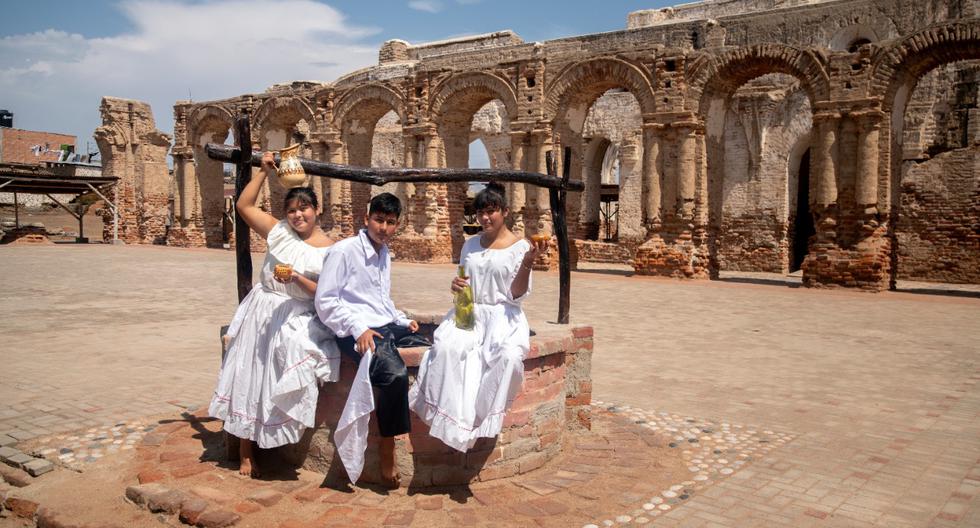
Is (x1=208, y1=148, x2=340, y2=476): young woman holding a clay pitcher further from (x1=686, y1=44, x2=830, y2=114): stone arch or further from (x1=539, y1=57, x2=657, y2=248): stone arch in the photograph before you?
(x1=539, y1=57, x2=657, y2=248): stone arch

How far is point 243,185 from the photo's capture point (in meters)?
5.18

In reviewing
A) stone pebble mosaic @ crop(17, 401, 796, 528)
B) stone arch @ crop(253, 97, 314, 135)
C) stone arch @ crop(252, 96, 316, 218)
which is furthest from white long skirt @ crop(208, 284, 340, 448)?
stone arch @ crop(253, 97, 314, 135)

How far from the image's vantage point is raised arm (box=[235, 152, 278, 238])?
4645mm

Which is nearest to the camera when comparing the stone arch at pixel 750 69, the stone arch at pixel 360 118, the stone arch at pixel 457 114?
the stone arch at pixel 750 69

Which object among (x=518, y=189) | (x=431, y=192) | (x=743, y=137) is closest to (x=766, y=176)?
(x=743, y=137)

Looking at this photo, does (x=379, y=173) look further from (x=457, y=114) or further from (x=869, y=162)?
(x=457, y=114)

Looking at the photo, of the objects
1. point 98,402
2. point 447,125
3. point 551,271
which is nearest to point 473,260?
point 98,402

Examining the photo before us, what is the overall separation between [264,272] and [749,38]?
2595 centimetres

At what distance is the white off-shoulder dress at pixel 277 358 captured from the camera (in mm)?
4336

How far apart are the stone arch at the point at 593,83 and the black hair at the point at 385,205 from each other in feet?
52.7

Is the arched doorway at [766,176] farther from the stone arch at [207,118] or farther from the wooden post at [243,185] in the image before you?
the wooden post at [243,185]

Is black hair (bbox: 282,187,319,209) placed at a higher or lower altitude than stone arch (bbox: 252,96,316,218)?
lower

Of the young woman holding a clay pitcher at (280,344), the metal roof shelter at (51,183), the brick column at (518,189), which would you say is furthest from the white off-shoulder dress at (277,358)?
the metal roof shelter at (51,183)

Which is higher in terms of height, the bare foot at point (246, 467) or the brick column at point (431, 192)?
the brick column at point (431, 192)
